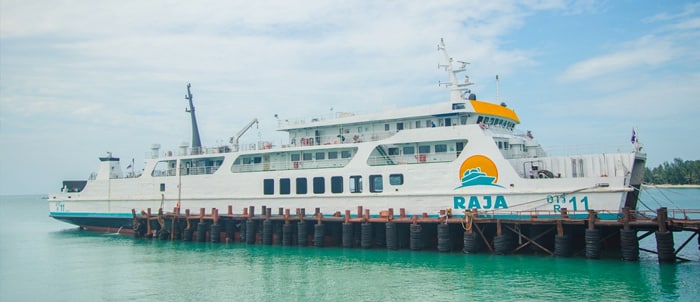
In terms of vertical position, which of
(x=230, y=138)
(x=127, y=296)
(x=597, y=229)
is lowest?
(x=127, y=296)

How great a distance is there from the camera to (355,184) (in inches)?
1067

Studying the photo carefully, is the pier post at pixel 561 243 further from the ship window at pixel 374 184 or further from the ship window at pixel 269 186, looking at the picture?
the ship window at pixel 269 186

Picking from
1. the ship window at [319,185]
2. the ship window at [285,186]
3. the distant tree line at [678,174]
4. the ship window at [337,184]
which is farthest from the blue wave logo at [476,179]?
the distant tree line at [678,174]

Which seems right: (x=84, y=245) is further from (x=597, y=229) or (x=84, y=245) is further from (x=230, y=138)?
(x=597, y=229)

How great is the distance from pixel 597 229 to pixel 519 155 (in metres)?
5.80

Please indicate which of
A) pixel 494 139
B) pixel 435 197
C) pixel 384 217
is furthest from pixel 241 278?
pixel 494 139

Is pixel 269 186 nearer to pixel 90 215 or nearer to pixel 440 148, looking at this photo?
pixel 440 148

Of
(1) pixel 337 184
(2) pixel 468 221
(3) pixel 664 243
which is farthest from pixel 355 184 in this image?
(3) pixel 664 243

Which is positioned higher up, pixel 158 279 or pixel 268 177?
pixel 268 177

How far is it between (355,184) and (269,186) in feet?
16.8

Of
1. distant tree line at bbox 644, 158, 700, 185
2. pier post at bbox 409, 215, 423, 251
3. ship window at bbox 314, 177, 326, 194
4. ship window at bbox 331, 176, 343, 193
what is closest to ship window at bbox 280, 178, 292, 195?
ship window at bbox 314, 177, 326, 194

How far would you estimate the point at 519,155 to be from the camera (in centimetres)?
2559

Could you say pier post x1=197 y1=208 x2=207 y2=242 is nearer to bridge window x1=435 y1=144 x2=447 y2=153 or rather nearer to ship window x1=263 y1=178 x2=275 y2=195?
ship window x1=263 y1=178 x2=275 y2=195

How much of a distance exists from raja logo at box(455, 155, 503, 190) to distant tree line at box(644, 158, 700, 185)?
9996 cm
